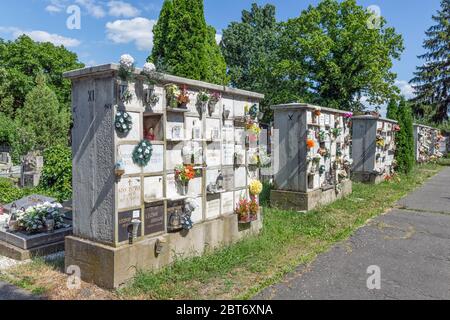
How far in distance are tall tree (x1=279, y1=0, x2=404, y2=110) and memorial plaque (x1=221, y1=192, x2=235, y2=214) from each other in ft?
57.6

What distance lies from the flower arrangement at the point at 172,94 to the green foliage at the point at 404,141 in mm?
12811

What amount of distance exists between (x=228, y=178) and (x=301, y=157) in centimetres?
283

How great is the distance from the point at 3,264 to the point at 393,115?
1497 cm

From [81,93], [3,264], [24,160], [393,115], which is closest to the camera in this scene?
[81,93]

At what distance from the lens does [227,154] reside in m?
5.71

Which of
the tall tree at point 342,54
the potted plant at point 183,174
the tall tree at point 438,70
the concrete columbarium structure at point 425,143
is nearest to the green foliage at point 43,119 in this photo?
the tall tree at point 342,54

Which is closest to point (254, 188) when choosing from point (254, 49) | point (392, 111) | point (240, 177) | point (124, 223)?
point (240, 177)

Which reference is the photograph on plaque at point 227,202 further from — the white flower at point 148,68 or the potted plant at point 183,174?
the white flower at point 148,68

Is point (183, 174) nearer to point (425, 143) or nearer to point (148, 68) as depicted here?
point (148, 68)

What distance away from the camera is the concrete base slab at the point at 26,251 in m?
5.18

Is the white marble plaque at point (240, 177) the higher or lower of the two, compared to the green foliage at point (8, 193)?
higher

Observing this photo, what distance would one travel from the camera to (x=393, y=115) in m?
15.5

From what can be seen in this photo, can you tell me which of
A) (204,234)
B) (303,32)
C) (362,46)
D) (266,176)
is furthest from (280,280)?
(303,32)

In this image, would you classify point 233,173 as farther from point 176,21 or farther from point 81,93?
point 176,21
